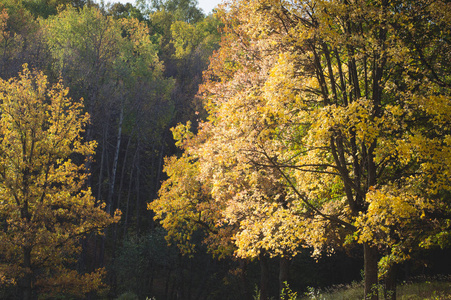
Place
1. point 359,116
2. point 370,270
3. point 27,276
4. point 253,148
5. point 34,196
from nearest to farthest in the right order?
point 359,116 < point 370,270 < point 253,148 < point 27,276 < point 34,196

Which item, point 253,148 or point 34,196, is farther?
point 34,196

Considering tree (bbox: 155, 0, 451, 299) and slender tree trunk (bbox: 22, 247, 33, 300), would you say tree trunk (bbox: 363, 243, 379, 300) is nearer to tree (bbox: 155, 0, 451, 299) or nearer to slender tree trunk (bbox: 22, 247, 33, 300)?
tree (bbox: 155, 0, 451, 299)

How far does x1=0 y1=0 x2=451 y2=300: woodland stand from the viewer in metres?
7.74

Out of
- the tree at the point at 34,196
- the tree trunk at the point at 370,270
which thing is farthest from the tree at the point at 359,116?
the tree at the point at 34,196

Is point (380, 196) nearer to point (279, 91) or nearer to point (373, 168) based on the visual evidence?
point (373, 168)

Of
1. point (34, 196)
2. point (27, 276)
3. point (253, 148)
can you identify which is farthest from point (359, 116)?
point (27, 276)

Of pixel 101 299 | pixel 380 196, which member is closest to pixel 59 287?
pixel 101 299

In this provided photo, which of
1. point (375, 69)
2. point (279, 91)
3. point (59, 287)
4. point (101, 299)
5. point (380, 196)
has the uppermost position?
point (375, 69)

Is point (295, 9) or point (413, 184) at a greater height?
point (295, 9)

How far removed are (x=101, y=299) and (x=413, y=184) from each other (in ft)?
75.9

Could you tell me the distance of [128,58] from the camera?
36.4 metres

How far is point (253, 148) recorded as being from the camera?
9.13m

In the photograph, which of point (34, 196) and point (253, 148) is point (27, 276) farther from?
point (253, 148)

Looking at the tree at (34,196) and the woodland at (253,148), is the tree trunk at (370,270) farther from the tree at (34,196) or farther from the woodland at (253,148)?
the tree at (34,196)
